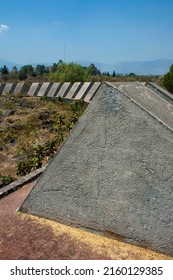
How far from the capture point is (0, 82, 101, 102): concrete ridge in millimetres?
25875

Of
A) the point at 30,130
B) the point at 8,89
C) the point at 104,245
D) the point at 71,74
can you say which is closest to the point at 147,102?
the point at 104,245

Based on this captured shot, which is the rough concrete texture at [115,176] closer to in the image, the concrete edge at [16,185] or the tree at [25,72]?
the concrete edge at [16,185]

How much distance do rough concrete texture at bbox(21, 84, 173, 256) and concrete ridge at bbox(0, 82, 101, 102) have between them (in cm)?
1867

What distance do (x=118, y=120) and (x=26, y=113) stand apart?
16836 mm

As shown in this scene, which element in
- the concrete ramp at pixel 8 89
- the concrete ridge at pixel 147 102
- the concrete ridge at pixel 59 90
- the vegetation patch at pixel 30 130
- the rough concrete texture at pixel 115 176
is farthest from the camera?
the concrete ramp at pixel 8 89

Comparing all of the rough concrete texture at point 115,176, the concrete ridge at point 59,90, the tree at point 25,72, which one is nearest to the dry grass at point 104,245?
the rough concrete texture at point 115,176

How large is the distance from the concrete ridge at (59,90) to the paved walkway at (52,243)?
1887cm

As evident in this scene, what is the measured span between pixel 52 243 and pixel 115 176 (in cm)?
159

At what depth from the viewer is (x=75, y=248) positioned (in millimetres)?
5418

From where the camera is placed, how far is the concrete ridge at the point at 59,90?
84.9 feet

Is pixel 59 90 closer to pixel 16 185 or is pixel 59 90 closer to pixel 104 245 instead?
pixel 16 185

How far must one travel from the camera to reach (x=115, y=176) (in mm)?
5578

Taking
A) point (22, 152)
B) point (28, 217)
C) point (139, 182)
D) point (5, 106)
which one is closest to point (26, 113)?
point (5, 106)

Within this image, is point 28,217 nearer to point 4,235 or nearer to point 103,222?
point 4,235
